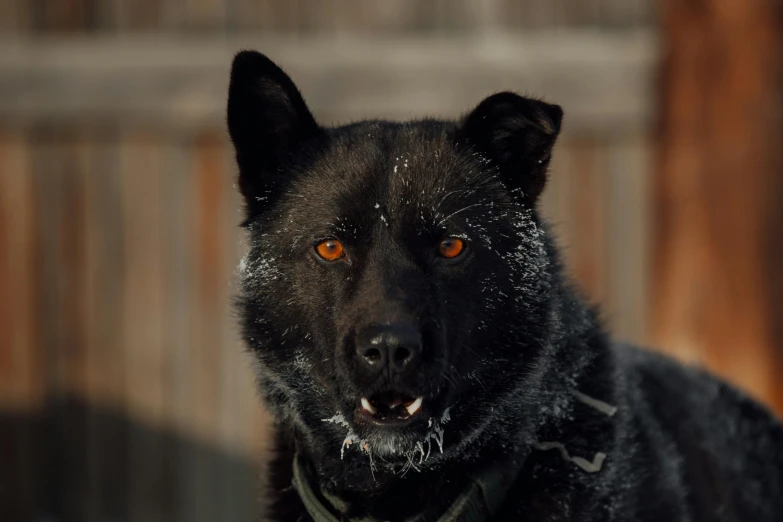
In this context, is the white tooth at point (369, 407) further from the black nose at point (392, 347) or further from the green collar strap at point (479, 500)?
the green collar strap at point (479, 500)

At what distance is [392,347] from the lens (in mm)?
2641

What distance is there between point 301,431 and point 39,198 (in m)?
4.00

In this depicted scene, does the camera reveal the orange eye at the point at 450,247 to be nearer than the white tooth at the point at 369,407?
No

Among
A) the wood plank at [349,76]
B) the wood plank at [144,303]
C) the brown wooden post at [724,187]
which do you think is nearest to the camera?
the brown wooden post at [724,187]

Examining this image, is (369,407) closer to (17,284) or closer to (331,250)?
(331,250)

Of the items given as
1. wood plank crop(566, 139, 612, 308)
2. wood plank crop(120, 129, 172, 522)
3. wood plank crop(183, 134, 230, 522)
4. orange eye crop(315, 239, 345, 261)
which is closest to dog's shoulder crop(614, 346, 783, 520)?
orange eye crop(315, 239, 345, 261)

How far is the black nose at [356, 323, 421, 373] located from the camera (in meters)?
2.64

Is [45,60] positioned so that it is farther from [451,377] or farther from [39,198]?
[451,377]

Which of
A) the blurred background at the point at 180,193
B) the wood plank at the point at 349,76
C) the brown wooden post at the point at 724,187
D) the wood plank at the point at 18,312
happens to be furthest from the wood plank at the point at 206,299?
the brown wooden post at the point at 724,187

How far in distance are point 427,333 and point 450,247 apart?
1.05 feet

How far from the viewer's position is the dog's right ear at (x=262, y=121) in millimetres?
3076

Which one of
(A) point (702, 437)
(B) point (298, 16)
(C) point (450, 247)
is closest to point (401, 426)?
(C) point (450, 247)

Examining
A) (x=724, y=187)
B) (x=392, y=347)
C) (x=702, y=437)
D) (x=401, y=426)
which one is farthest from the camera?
(x=724, y=187)

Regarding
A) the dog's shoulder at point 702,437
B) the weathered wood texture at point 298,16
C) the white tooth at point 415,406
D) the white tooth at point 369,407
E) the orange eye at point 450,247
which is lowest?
the dog's shoulder at point 702,437
